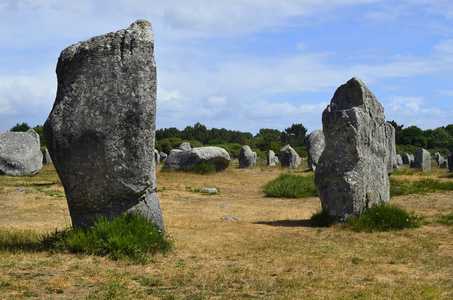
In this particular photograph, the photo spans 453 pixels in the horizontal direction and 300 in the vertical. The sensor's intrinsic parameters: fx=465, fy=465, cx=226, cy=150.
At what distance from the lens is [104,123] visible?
7.05 metres

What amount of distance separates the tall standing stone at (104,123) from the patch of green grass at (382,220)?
4.64 meters

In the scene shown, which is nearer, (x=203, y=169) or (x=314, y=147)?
(x=203, y=169)

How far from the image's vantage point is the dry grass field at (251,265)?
212 inches

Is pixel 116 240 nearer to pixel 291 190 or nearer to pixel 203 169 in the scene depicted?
pixel 291 190

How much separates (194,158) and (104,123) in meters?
17.5

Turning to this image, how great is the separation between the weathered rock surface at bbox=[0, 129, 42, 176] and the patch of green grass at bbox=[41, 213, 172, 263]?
17.1 m

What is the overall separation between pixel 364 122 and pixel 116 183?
18.6ft

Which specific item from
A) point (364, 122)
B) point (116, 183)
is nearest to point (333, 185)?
point (364, 122)

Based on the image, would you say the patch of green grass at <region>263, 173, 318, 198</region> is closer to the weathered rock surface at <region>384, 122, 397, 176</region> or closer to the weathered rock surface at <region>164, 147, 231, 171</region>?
the weathered rock surface at <region>384, 122, 397, 176</region>

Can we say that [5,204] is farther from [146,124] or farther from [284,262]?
[284,262]

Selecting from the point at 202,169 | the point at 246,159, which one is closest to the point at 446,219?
the point at 202,169

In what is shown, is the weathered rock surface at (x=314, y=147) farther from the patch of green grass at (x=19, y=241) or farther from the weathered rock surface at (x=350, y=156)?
the patch of green grass at (x=19, y=241)

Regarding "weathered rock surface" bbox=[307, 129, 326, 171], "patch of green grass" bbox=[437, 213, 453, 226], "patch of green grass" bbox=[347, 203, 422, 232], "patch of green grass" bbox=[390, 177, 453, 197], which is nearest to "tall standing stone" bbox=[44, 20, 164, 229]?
"patch of green grass" bbox=[347, 203, 422, 232]

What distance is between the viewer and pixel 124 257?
21.8 ft
